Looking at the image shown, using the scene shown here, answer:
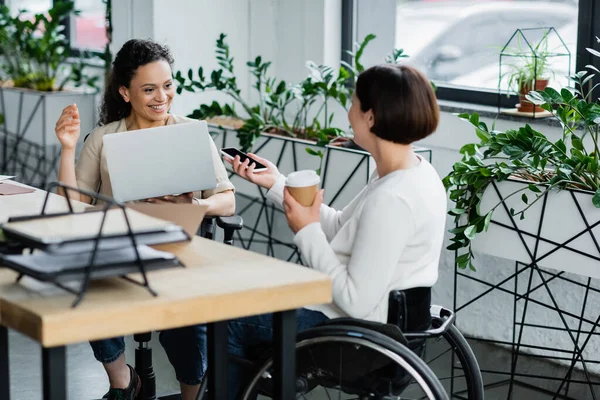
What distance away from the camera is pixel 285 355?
1.71 m

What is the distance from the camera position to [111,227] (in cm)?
152

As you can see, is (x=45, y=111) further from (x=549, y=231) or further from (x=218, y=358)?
(x=218, y=358)

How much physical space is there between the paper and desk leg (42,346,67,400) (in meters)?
1.01

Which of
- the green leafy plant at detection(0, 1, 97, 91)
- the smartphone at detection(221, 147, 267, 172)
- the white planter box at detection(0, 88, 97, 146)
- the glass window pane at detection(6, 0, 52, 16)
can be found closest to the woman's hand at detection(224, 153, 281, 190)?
the smartphone at detection(221, 147, 267, 172)

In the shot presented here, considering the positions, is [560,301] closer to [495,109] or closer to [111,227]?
[495,109]

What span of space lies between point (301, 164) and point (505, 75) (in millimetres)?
870

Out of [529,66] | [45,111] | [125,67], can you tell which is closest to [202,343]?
[125,67]

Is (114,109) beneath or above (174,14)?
beneath

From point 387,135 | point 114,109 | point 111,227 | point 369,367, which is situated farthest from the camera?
point 114,109

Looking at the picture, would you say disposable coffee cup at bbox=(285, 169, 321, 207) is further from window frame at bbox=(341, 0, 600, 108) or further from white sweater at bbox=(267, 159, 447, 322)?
window frame at bbox=(341, 0, 600, 108)

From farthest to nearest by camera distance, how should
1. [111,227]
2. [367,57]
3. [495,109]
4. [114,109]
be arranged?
[367,57], [495,109], [114,109], [111,227]

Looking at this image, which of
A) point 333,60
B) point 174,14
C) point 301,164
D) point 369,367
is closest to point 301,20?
point 333,60

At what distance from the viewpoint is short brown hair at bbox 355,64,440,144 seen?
6.44 ft

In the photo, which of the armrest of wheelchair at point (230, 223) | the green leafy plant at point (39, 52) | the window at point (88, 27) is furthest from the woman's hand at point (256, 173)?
the window at point (88, 27)
